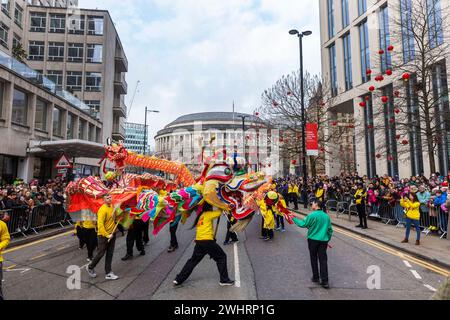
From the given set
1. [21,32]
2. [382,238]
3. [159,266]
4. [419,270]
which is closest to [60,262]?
[159,266]

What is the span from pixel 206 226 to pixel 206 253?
1.62 feet

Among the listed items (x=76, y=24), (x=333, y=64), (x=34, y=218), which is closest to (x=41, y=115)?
(x=34, y=218)

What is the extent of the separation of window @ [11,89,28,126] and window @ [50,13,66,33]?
17600 mm

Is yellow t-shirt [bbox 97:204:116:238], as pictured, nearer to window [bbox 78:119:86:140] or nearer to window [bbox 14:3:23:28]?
window [bbox 78:119:86:140]

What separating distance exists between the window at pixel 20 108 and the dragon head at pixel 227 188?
58.7 ft

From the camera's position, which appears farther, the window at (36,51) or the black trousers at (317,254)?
the window at (36,51)

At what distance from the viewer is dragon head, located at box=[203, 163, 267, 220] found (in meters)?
5.61

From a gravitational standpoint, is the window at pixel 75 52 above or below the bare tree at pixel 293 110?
above

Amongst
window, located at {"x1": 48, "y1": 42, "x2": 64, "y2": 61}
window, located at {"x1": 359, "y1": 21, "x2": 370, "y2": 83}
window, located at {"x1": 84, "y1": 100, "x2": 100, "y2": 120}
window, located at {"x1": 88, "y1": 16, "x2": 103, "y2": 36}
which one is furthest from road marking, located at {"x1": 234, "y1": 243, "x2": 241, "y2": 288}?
window, located at {"x1": 48, "y1": 42, "x2": 64, "y2": 61}

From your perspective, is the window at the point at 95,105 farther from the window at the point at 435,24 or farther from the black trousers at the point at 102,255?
the window at the point at 435,24

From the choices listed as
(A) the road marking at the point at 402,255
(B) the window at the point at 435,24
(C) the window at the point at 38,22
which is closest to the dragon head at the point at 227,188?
(A) the road marking at the point at 402,255

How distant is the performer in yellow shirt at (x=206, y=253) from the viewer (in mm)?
5396

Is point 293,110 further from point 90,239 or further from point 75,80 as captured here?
point 75,80
